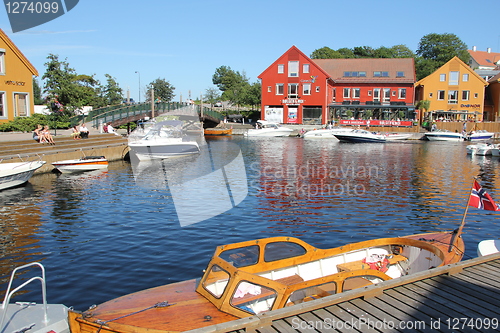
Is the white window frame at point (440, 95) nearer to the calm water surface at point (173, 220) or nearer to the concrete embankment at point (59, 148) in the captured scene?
the calm water surface at point (173, 220)

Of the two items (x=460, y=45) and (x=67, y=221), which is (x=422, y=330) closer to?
(x=67, y=221)

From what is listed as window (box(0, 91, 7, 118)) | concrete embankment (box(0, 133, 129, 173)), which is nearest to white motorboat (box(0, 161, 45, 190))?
concrete embankment (box(0, 133, 129, 173))

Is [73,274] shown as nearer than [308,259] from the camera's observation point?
No

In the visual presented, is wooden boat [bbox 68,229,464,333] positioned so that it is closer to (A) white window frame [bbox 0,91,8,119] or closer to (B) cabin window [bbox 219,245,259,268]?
(B) cabin window [bbox 219,245,259,268]

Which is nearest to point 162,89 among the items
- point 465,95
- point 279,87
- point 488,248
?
point 279,87

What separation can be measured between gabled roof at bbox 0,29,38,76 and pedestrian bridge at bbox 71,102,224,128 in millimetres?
5848

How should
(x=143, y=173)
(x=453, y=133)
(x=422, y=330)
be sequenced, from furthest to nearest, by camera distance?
(x=453, y=133)
(x=143, y=173)
(x=422, y=330)

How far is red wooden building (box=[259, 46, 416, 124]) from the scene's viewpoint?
229 feet

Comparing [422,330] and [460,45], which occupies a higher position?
[460,45]

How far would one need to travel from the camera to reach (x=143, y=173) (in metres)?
30.7

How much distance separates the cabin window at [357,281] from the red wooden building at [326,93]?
208 ft

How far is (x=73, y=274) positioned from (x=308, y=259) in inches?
261

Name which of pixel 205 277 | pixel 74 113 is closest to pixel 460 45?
pixel 74 113

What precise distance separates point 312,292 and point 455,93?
7388cm
